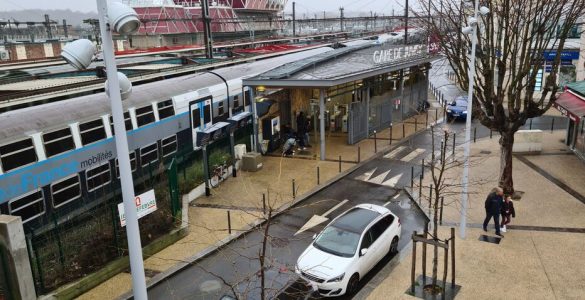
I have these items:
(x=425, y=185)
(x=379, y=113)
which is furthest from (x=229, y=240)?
(x=379, y=113)

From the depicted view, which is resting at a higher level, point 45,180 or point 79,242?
point 45,180

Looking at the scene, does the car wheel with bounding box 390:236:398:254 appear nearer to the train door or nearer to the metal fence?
the metal fence

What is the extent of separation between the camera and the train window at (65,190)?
13.9 metres

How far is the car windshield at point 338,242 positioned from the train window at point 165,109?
9.04 m

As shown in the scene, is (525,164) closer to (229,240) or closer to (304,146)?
(304,146)

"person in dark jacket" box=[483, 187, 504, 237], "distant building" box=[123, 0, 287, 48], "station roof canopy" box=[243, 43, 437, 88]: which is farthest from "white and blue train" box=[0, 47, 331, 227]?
"distant building" box=[123, 0, 287, 48]

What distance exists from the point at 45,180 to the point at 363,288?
30.2 ft

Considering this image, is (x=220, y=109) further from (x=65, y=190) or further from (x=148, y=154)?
(x=65, y=190)

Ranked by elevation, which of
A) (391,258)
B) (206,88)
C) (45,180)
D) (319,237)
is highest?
(206,88)

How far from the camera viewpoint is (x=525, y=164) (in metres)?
21.4

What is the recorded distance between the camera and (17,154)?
12781 millimetres

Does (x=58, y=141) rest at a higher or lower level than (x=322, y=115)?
higher

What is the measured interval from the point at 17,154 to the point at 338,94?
15.8 metres

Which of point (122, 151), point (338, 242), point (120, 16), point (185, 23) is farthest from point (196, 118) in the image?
point (185, 23)
